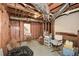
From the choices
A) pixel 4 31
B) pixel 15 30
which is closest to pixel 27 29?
pixel 15 30

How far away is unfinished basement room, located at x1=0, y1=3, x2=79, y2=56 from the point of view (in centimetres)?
198

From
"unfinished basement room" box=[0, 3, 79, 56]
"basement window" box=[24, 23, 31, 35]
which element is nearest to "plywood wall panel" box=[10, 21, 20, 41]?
"unfinished basement room" box=[0, 3, 79, 56]

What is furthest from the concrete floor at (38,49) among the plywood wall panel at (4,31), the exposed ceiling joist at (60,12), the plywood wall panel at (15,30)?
the exposed ceiling joist at (60,12)

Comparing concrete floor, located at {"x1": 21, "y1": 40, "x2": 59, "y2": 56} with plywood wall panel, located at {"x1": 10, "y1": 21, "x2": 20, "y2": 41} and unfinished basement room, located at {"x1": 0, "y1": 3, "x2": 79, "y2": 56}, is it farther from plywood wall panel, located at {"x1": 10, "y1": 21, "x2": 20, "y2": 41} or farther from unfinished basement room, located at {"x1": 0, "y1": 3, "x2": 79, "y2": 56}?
plywood wall panel, located at {"x1": 10, "y1": 21, "x2": 20, "y2": 41}

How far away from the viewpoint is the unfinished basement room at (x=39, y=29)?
6.51 ft

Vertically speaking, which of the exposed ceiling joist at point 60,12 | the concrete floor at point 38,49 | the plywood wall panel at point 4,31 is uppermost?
the exposed ceiling joist at point 60,12

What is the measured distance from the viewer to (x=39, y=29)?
2096 mm

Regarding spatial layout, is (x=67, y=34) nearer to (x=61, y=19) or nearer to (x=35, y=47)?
(x=61, y=19)

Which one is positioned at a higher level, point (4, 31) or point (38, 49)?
point (4, 31)

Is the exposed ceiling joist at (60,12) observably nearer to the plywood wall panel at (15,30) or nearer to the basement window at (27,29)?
the basement window at (27,29)

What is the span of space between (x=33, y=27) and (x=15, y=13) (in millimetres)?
399

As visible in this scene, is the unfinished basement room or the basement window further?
the basement window

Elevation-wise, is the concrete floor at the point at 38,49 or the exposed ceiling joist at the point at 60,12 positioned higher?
the exposed ceiling joist at the point at 60,12

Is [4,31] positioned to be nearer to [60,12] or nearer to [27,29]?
[27,29]
